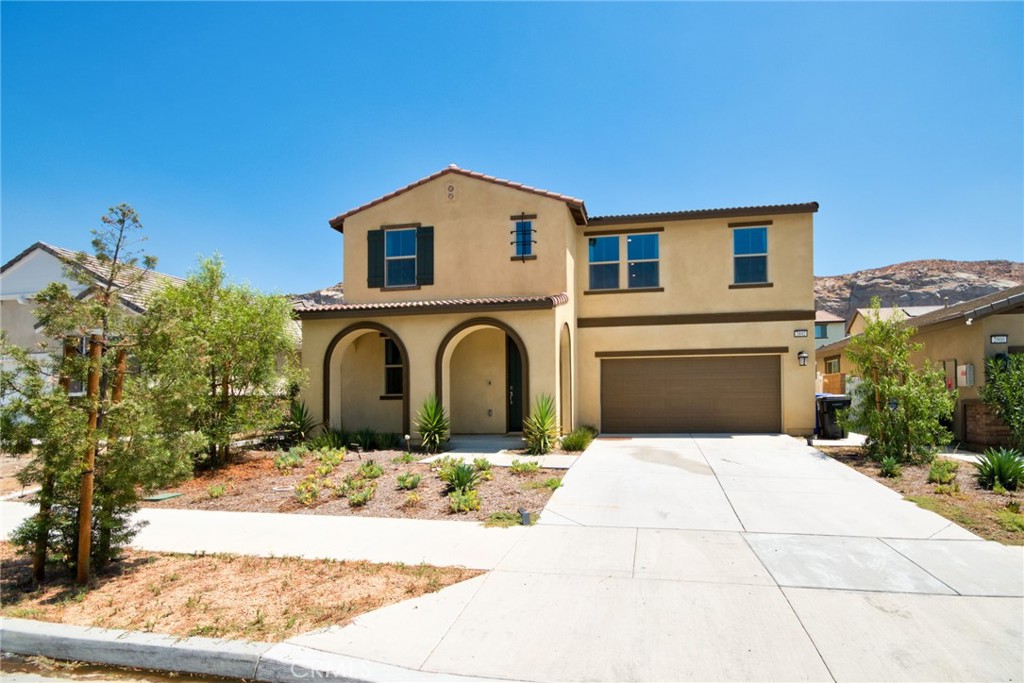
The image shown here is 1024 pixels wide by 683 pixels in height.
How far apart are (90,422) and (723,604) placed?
6.18 m

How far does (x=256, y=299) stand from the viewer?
11.8 m

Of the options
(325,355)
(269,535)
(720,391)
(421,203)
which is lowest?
(269,535)

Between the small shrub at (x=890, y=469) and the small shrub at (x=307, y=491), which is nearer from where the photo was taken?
the small shrub at (x=307, y=491)

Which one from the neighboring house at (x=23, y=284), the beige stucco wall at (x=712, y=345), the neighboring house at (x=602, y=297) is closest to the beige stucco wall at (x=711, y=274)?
the neighboring house at (x=602, y=297)

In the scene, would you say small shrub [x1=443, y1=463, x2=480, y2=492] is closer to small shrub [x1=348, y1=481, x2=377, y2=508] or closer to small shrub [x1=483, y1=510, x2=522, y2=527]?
small shrub [x1=483, y1=510, x2=522, y2=527]

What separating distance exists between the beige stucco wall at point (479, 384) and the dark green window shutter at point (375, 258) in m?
2.97

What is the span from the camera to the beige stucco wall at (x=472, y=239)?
1466 cm

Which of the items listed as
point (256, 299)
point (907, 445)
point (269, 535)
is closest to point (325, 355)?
point (256, 299)

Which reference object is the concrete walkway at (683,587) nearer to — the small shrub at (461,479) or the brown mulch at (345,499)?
the brown mulch at (345,499)

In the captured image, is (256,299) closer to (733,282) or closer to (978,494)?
(733,282)

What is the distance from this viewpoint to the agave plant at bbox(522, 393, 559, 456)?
12133 mm

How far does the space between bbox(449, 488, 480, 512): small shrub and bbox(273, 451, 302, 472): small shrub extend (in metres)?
4.10

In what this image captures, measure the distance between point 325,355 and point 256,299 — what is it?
267cm

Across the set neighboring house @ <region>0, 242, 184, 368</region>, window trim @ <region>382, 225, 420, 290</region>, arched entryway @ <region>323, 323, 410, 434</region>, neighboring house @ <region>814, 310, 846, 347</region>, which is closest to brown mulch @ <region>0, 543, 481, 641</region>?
arched entryway @ <region>323, 323, 410, 434</region>
